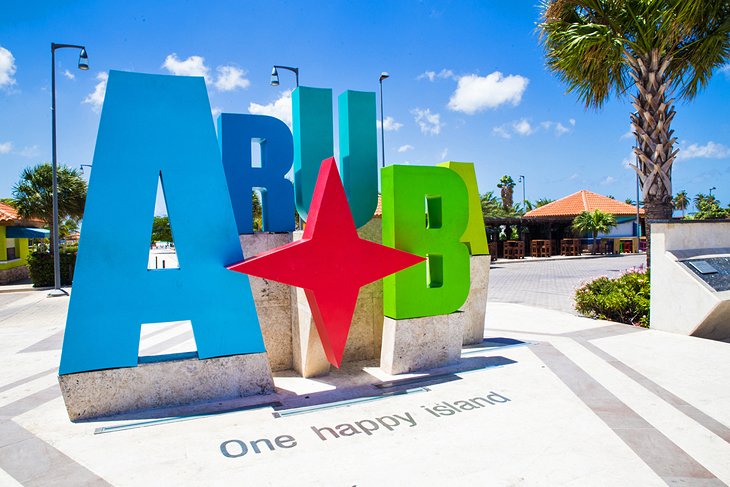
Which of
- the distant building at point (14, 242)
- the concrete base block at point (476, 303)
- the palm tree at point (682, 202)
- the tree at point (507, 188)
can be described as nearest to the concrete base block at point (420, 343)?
the concrete base block at point (476, 303)

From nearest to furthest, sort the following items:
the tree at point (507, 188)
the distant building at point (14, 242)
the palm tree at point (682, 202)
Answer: the distant building at point (14, 242)
the tree at point (507, 188)
the palm tree at point (682, 202)

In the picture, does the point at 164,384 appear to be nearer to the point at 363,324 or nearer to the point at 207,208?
the point at 207,208

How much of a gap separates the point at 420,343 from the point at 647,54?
32.9ft

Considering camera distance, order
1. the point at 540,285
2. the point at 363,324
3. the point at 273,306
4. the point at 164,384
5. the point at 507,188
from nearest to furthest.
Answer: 1. the point at 164,384
2. the point at 273,306
3. the point at 363,324
4. the point at 540,285
5. the point at 507,188

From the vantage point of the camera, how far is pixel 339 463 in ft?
15.2

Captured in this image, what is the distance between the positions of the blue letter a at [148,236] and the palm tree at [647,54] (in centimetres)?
1011

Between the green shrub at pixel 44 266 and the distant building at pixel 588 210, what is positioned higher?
the distant building at pixel 588 210

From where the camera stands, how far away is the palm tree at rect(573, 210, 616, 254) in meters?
36.6

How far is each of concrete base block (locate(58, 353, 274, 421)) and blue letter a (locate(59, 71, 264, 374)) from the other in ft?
0.51

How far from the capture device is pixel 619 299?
11742mm

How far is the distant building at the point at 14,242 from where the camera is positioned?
25078 millimetres

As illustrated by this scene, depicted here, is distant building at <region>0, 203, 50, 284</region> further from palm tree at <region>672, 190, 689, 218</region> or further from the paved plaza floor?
palm tree at <region>672, 190, 689, 218</region>

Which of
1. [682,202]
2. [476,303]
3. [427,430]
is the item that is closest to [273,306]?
[427,430]

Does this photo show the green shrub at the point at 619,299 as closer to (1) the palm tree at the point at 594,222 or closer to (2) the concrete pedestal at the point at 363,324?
(2) the concrete pedestal at the point at 363,324
